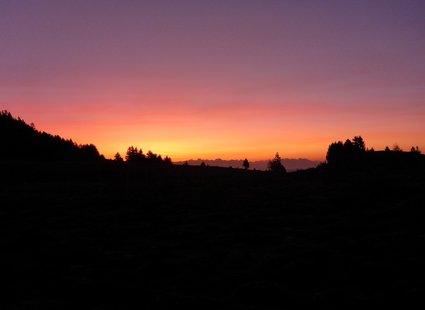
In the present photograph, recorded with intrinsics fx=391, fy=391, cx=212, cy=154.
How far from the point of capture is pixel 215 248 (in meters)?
20.0

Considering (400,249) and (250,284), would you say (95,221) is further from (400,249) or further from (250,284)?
(400,249)

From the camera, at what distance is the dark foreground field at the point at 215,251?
511 inches

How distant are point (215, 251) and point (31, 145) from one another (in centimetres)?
9920

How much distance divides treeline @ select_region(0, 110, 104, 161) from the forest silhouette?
57.2 m

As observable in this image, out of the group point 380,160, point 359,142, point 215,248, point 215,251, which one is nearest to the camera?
point 215,251

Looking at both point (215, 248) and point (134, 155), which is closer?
point (215, 248)

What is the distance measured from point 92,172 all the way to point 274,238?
55147 mm

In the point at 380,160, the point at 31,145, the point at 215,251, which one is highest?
the point at 31,145

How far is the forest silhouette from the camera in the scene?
1300 centimetres

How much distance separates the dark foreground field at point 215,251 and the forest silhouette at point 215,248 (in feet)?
0.21

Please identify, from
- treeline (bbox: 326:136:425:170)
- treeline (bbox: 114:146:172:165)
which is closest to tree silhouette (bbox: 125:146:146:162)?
treeline (bbox: 114:146:172:165)

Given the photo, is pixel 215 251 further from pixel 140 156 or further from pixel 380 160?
pixel 140 156

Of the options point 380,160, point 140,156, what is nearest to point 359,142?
point 380,160

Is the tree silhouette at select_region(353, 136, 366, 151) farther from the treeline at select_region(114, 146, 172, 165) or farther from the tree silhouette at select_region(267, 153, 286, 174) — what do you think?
the treeline at select_region(114, 146, 172, 165)
